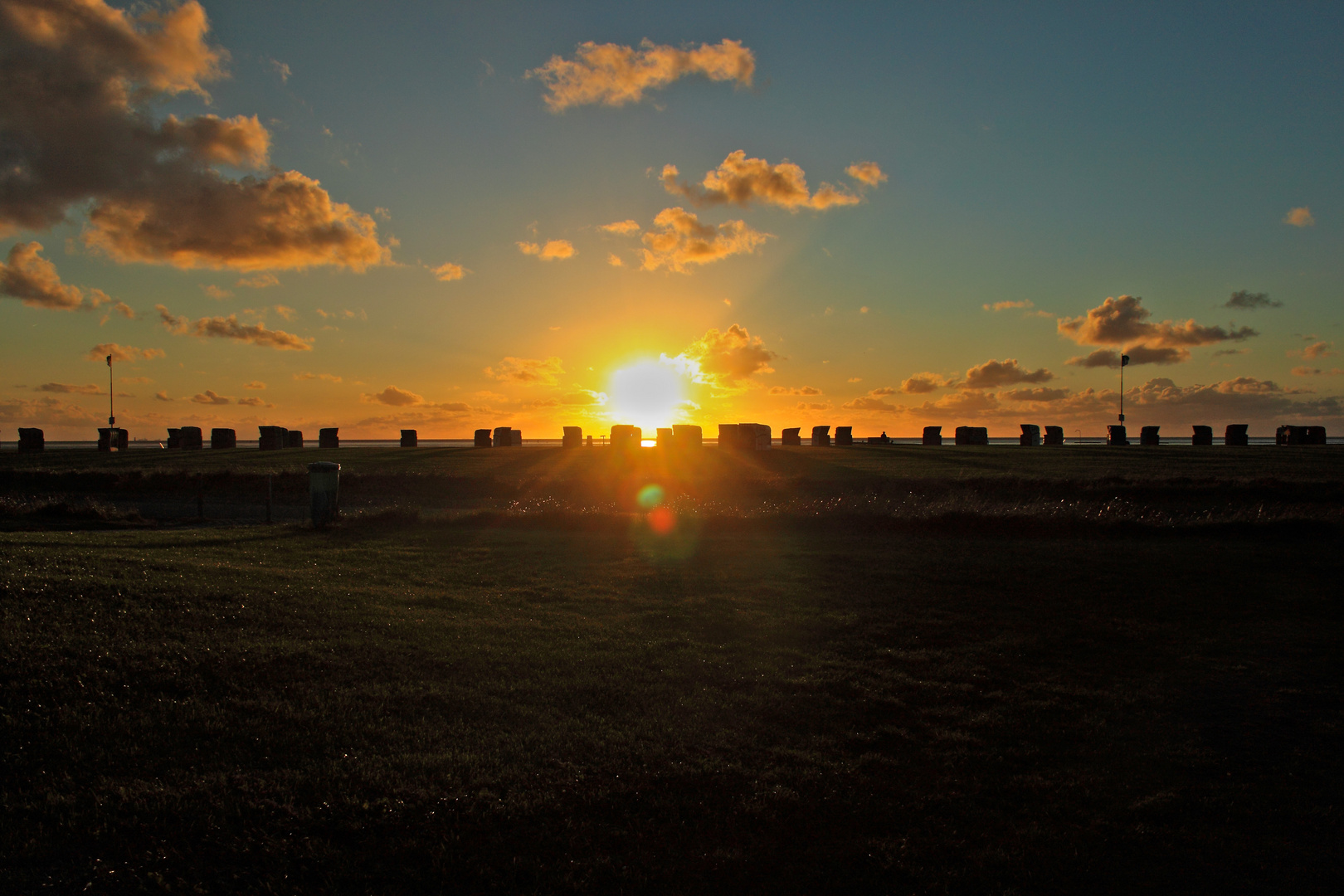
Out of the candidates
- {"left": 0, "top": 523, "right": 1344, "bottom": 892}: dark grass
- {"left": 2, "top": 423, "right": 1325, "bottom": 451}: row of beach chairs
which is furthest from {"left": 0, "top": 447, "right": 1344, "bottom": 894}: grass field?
{"left": 2, "top": 423, "right": 1325, "bottom": 451}: row of beach chairs

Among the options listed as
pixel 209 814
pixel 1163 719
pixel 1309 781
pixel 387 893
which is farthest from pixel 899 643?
pixel 209 814

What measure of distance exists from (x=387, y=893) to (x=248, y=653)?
14.8 feet

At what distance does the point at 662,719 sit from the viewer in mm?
7195

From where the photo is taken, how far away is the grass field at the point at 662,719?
4.95 m

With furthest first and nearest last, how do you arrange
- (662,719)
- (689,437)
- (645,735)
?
(689,437) → (662,719) → (645,735)

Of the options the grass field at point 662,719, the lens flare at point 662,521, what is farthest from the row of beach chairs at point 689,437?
the grass field at point 662,719

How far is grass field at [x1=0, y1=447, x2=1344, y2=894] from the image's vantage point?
495 cm

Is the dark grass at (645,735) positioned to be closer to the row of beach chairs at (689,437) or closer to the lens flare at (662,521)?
the lens flare at (662,521)

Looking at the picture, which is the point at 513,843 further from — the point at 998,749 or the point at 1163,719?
the point at 1163,719

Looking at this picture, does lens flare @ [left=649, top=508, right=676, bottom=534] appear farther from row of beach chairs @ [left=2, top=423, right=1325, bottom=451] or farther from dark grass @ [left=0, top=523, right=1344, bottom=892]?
row of beach chairs @ [left=2, top=423, right=1325, bottom=451]

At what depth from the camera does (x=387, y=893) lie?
4.48 m

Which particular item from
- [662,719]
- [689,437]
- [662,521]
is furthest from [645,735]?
[689,437]

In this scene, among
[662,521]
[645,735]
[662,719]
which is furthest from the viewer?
[662,521]

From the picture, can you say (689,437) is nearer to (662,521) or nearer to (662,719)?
(662,521)
